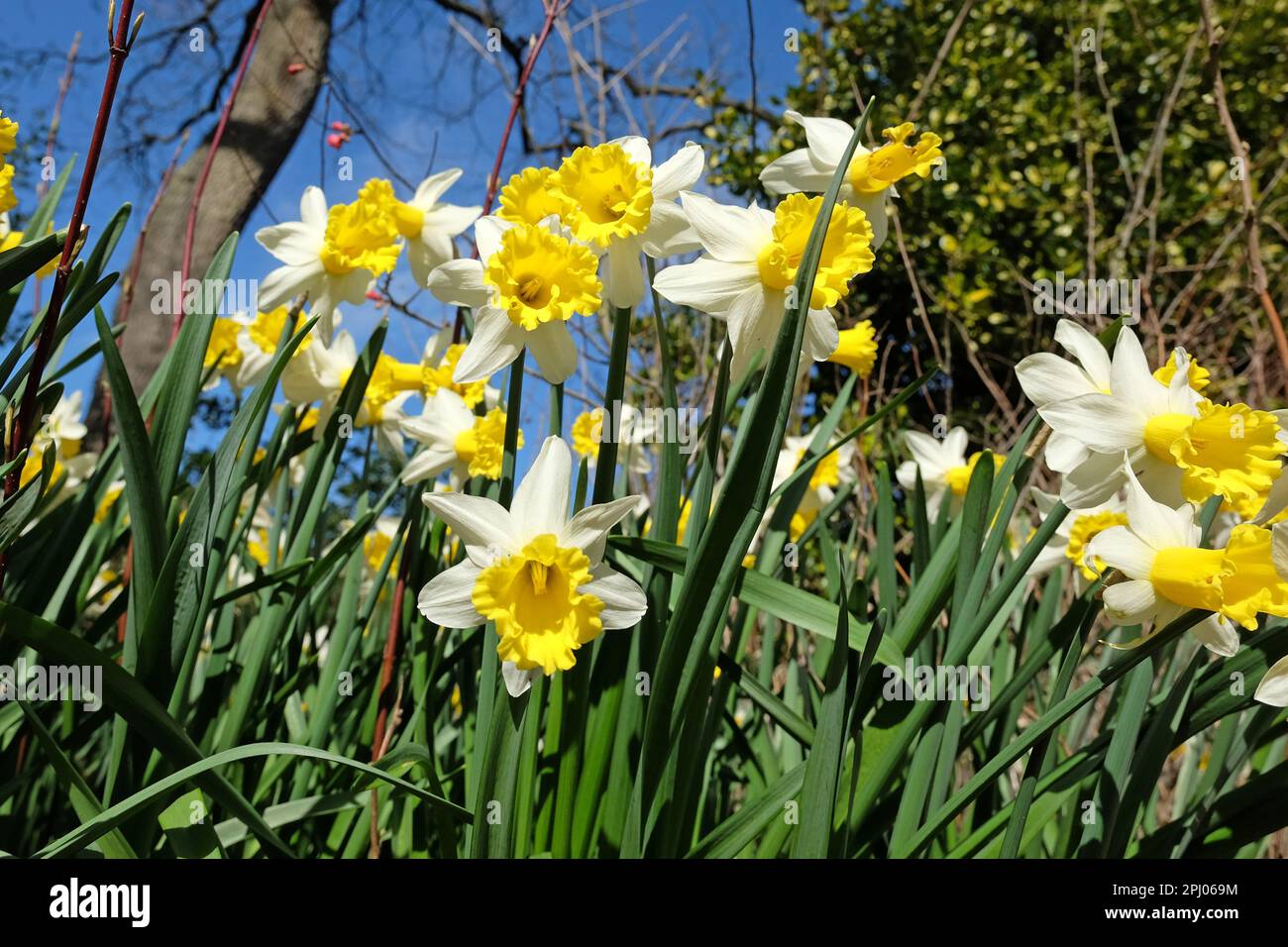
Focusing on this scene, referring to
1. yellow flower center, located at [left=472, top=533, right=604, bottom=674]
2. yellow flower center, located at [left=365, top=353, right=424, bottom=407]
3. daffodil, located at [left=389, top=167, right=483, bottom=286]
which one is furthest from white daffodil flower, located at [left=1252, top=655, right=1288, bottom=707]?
yellow flower center, located at [left=365, top=353, right=424, bottom=407]

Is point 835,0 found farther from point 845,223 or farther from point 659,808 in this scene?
point 659,808

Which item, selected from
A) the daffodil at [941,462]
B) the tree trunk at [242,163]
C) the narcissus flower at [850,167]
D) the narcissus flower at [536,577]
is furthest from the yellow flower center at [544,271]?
the tree trunk at [242,163]

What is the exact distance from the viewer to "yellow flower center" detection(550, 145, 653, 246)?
914 mm

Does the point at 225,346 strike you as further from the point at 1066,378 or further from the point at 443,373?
the point at 1066,378

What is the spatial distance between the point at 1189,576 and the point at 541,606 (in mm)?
627

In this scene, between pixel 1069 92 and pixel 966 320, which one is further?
pixel 1069 92

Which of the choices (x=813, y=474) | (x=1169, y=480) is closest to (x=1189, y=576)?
(x=1169, y=480)

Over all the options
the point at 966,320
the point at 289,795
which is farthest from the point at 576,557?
the point at 966,320

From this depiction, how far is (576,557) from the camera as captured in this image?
2.84 ft

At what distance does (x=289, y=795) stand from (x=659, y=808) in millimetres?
760

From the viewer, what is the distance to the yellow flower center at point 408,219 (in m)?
1.30

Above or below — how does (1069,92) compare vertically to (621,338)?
above

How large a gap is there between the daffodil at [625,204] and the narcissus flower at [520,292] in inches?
1.1
